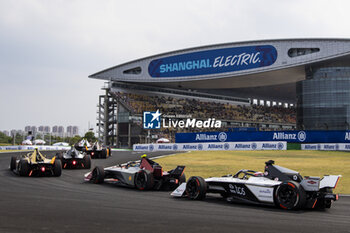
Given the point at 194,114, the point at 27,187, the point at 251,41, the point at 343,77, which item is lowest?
the point at 27,187

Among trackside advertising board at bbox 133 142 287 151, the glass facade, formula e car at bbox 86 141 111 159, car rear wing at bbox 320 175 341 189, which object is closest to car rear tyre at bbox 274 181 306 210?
car rear wing at bbox 320 175 341 189

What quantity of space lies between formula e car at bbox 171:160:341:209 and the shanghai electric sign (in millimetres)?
53945

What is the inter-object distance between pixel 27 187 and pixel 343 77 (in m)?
54.5

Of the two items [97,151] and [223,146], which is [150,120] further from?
[97,151]

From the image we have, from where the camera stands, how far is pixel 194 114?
77.5 m

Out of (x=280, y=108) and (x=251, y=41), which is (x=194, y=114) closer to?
(x=251, y=41)

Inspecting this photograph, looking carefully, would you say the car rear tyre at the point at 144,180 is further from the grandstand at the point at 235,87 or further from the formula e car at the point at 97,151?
the grandstand at the point at 235,87

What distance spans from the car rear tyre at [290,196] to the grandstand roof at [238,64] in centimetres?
5161

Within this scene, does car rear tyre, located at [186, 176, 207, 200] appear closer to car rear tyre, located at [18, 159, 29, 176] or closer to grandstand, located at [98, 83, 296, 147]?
car rear tyre, located at [18, 159, 29, 176]

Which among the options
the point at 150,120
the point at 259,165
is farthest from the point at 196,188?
the point at 150,120

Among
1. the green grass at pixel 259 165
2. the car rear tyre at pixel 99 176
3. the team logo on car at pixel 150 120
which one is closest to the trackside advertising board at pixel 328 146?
the green grass at pixel 259 165

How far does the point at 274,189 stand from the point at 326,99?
52.6m

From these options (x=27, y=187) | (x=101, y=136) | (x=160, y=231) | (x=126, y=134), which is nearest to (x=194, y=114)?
(x=126, y=134)

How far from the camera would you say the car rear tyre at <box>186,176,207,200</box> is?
10698mm
